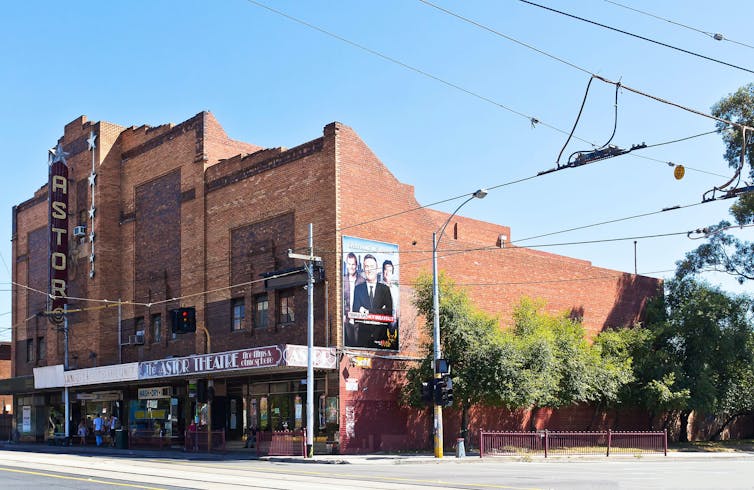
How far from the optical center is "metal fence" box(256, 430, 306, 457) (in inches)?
1282

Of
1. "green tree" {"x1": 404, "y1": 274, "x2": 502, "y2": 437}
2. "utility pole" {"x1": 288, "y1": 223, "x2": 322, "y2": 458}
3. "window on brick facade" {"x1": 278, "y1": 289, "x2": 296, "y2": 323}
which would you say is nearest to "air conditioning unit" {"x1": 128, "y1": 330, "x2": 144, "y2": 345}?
"window on brick facade" {"x1": 278, "y1": 289, "x2": 296, "y2": 323}

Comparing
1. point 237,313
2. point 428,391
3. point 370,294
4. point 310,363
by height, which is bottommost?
point 428,391

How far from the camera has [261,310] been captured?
3744 centimetres

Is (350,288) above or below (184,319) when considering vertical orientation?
above

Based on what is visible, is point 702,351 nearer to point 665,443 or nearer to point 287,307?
point 665,443

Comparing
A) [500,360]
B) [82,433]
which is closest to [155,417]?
[82,433]

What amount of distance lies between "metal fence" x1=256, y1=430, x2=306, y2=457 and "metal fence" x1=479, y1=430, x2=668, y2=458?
6936 mm

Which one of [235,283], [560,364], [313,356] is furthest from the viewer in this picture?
[235,283]

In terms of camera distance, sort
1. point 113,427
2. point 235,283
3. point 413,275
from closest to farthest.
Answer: point 413,275 → point 235,283 → point 113,427

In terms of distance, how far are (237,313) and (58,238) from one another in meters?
15.7

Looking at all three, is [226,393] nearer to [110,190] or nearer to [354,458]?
[354,458]

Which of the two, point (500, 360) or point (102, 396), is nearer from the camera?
point (500, 360)

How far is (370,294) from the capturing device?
114 ft

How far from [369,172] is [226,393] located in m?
12.4
